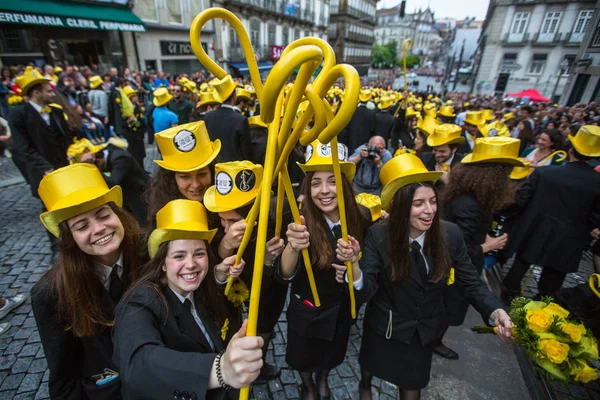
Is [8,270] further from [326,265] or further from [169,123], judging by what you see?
[326,265]

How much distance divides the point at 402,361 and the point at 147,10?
25.0 metres

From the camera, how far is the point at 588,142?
3426 mm

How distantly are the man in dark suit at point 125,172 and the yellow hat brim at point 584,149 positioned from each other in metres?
5.17

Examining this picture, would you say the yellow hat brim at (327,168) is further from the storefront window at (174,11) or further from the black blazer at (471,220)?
the storefront window at (174,11)

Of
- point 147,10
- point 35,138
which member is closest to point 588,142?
point 35,138

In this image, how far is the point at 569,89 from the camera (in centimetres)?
2156

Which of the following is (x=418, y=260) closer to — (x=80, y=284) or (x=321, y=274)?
(x=321, y=274)

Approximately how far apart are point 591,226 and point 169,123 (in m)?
7.35

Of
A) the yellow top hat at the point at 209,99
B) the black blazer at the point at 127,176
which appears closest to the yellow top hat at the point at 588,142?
the black blazer at the point at 127,176

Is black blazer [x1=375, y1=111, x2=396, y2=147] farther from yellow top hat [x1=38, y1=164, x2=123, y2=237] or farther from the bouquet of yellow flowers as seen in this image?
yellow top hat [x1=38, y1=164, x2=123, y2=237]

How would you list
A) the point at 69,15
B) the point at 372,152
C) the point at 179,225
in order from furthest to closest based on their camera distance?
the point at 69,15, the point at 372,152, the point at 179,225

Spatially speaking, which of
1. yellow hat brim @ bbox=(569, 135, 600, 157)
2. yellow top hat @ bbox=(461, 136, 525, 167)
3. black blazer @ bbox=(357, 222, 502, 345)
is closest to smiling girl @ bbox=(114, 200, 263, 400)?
black blazer @ bbox=(357, 222, 502, 345)

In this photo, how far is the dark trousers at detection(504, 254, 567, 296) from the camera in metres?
3.99

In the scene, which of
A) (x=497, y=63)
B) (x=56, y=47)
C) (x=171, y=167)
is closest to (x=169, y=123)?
(x=171, y=167)
